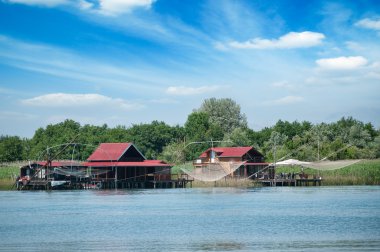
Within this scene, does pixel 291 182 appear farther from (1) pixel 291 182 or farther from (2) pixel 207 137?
Answer: (2) pixel 207 137

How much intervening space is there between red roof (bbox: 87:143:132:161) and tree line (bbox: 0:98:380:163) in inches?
494

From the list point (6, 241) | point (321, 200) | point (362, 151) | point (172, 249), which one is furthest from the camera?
point (362, 151)

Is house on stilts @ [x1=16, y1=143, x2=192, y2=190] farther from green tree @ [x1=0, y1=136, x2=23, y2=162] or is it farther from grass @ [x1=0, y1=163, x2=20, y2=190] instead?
green tree @ [x1=0, y1=136, x2=23, y2=162]

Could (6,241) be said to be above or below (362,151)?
below

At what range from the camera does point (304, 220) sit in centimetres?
3338

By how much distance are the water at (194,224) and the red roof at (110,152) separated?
19.3 metres

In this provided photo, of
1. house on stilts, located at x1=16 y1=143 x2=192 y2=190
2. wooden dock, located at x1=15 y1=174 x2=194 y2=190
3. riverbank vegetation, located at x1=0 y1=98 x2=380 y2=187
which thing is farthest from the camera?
riverbank vegetation, located at x1=0 y1=98 x2=380 y2=187

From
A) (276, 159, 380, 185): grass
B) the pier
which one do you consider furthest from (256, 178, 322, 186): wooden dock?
(276, 159, 380, 185): grass

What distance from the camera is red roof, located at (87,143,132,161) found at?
68750 mm

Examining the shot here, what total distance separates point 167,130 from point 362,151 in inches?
1228

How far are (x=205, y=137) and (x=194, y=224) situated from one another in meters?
64.1

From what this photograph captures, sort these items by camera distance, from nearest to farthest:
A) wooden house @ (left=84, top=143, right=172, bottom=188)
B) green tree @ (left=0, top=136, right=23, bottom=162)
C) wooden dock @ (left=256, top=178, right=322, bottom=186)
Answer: wooden house @ (left=84, top=143, right=172, bottom=188)
wooden dock @ (left=256, top=178, right=322, bottom=186)
green tree @ (left=0, top=136, right=23, bottom=162)

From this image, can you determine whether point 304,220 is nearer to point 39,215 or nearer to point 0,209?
point 39,215

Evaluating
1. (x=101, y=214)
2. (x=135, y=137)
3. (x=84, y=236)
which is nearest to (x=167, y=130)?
(x=135, y=137)
